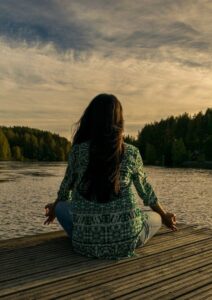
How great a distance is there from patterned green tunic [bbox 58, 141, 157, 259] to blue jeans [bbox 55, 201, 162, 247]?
245 millimetres

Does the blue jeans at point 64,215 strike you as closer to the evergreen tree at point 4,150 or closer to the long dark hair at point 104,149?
the long dark hair at point 104,149

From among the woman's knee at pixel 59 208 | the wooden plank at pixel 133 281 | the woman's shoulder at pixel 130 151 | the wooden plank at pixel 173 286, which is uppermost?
the woman's shoulder at pixel 130 151

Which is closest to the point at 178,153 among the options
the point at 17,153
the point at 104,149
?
the point at 17,153

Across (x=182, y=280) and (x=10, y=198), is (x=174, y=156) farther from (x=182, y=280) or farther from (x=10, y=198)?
(x=182, y=280)

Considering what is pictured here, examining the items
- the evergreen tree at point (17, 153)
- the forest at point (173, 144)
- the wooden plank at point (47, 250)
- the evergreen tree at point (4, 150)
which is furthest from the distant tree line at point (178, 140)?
the wooden plank at point (47, 250)

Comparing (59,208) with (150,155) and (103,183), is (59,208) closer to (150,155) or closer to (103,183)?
(103,183)

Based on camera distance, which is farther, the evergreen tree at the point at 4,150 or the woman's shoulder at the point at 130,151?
the evergreen tree at the point at 4,150

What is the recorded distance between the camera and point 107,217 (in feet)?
16.9

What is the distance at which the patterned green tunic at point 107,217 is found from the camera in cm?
517

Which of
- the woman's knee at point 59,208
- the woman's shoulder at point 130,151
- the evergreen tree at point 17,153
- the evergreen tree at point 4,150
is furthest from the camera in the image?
the evergreen tree at point 17,153

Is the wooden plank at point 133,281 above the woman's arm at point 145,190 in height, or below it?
below

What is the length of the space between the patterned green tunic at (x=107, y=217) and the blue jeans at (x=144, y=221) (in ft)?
0.80

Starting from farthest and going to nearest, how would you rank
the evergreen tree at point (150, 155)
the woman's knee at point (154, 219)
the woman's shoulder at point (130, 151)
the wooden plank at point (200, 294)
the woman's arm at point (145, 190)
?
the evergreen tree at point (150, 155)
the woman's knee at point (154, 219)
the woman's arm at point (145, 190)
the woman's shoulder at point (130, 151)
the wooden plank at point (200, 294)

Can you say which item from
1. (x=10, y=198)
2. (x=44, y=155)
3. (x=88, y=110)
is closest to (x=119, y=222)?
(x=88, y=110)
